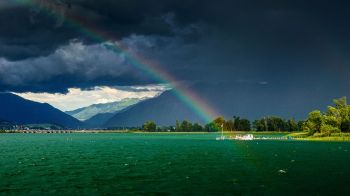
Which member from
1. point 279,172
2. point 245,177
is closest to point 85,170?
point 245,177

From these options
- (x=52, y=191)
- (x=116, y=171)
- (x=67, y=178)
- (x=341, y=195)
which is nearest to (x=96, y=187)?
(x=52, y=191)

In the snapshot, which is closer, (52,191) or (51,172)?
(52,191)

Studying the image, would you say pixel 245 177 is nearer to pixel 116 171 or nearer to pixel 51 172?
pixel 116 171

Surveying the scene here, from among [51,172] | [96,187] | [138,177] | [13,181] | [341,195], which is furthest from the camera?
[51,172]

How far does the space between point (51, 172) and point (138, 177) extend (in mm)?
17137

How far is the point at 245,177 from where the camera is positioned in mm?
66625

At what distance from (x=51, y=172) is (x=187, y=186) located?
2813 centimetres

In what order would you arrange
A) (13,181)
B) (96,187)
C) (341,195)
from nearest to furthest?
(341,195) < (96,187) < (13,181)

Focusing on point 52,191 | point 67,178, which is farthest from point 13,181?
point 52,191

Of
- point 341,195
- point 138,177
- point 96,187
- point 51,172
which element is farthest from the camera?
point 51,172

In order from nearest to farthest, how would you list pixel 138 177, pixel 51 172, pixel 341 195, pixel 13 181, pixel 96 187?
1. pixel 341 195
2. pixel 96 187
3. pixel 13 181
4. pixel 138 177
5. pixel 51 172

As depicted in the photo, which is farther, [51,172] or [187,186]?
[51,172]

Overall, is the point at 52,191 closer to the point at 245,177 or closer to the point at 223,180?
the point at 223,180

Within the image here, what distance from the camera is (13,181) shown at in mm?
60969
